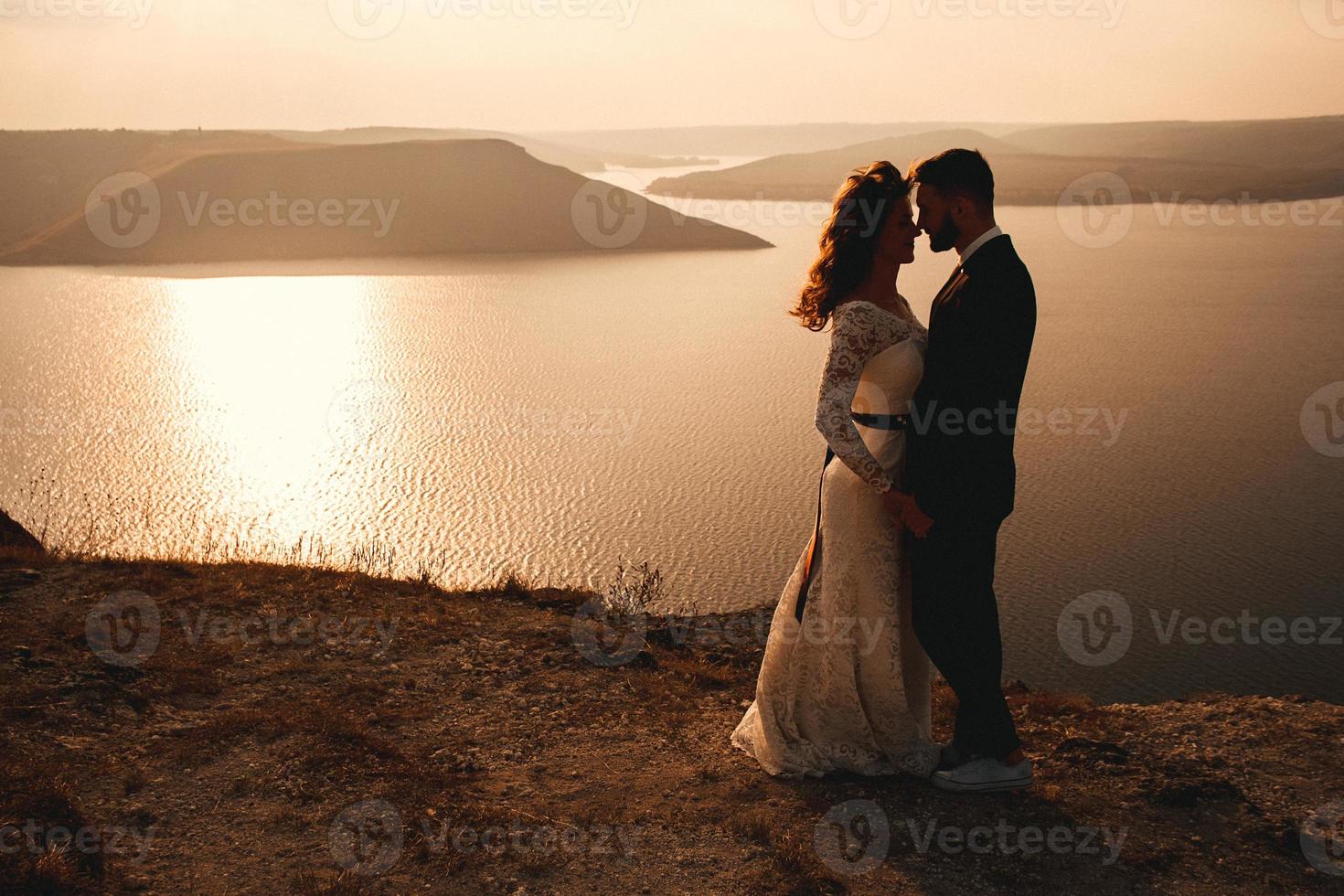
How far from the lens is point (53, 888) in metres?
3.85

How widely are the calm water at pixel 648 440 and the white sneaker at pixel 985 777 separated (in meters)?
7.65

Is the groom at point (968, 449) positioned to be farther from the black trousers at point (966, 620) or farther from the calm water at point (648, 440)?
the calm water at point (648, 440)

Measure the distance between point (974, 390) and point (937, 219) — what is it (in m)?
0.74

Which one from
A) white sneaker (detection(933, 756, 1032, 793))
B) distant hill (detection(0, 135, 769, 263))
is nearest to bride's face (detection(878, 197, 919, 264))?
white sneaker (detection(933, 756, 1032, 793))

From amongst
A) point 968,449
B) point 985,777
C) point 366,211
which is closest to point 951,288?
point 968,449

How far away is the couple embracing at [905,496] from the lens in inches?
169

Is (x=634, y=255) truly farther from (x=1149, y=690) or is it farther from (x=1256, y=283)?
(x=1149, y=690)

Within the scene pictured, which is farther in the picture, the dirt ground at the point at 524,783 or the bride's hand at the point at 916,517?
the bride's hand at the point at 916,517

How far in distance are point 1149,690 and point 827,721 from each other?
867 cm

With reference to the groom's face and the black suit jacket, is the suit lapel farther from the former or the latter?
the groom's face

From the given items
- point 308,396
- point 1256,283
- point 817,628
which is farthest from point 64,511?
point 1256,283

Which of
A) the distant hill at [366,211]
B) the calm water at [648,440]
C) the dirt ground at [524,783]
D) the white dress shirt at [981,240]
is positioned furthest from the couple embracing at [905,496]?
the distant hill at [366,211]

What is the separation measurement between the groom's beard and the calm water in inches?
344

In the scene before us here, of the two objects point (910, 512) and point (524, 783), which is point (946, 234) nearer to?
point (910, 512)
